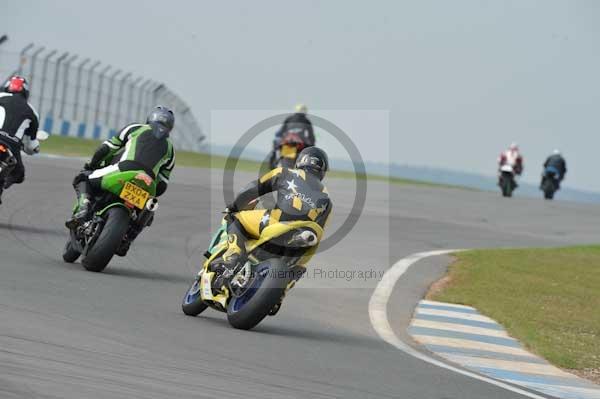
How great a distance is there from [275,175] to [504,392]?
2508mm

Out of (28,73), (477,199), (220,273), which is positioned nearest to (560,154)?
(477,199)

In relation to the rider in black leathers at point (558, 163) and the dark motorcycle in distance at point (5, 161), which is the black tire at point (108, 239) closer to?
the dark motorcycle in distance at point (5, 161)

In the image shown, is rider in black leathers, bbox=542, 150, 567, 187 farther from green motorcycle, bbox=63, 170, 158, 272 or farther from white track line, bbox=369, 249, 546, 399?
green motorcycle, bbox=63, 170, 158, 272

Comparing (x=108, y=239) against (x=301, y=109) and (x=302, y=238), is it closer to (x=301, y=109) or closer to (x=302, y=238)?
(x=302, y=238)

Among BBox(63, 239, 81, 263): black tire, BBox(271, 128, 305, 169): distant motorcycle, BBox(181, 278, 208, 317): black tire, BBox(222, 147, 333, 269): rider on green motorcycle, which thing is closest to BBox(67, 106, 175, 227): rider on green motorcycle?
BBox(63, 239, 81, 263): black tire

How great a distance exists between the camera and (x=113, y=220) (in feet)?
37.9

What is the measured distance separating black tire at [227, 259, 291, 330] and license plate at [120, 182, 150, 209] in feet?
8.06

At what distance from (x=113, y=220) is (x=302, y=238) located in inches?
101

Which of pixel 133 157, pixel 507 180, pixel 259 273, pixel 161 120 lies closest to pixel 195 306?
pixel 259 273

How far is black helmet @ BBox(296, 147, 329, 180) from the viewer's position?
10023 mm

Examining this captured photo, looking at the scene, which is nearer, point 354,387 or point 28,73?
point 354,387

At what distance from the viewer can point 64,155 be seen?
2967 cm

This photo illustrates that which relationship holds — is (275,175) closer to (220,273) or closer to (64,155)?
(220,273)

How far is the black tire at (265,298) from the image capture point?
372 inches
